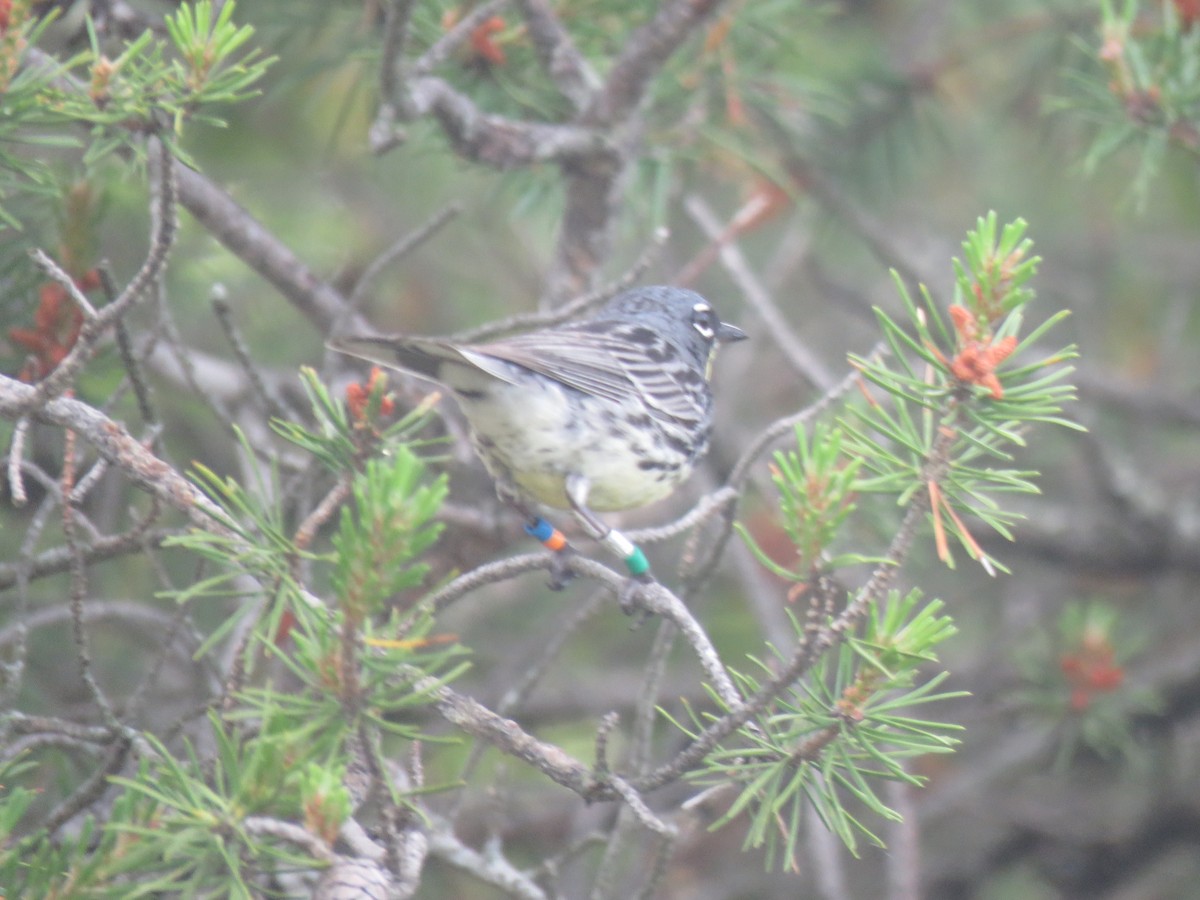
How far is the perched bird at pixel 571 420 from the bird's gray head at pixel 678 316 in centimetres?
44

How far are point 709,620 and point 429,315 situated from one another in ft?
5.55

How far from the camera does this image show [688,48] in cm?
386

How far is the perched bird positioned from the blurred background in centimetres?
31

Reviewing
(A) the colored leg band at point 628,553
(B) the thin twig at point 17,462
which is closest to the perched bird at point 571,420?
(A) the colored leg band at point 628,553

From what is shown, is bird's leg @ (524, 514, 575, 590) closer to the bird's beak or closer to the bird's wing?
the bird's wing

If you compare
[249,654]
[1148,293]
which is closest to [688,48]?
[249,654]

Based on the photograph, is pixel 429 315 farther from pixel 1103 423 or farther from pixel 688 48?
pixel 1103 423

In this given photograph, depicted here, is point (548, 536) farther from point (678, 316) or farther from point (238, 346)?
point (678, 316)

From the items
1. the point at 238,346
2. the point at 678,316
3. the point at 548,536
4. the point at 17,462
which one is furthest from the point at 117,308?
the point at 678,316

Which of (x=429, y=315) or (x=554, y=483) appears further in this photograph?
(x=429, y=315)

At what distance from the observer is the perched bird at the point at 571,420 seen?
2.88 metres

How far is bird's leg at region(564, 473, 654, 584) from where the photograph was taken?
102 inches

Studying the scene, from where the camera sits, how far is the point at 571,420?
121 inches

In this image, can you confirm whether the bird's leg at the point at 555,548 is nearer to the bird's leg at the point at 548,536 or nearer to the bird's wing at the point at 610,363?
the bird's leg at the point at 548,536
